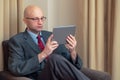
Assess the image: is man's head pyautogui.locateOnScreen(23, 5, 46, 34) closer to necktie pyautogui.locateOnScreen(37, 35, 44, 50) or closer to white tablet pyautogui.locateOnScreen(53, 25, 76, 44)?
necktie pyautogui.locateOnScreen(37, 35, 44, 50)

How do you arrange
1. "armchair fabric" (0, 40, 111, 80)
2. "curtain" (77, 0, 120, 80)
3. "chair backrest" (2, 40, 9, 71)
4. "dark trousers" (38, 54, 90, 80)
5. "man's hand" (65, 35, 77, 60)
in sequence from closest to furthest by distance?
1. "dark trousers" (38, 54, 90, 80)
2. "armchair fabric" (0, 40, 111, 80)
3. "man's hand" (65, 35, 77, 60)
4. "chair backrest" (2, 40, 9, 71)
5. "curtain" (77, 0, 120, 80)

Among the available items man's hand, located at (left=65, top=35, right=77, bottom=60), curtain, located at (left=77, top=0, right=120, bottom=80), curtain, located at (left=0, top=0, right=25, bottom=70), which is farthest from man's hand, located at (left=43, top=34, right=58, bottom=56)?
curtain, located at (left=77, top=0, right=120, bottom=80)

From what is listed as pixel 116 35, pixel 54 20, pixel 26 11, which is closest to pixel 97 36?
pixel 116 35

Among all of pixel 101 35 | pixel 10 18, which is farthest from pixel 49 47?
pixel 101 35

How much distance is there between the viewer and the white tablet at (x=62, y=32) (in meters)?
2.14

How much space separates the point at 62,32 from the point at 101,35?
710 mm

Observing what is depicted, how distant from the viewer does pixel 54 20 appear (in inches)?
123

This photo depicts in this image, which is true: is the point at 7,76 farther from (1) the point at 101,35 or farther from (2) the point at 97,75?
(1) the point at 101,35

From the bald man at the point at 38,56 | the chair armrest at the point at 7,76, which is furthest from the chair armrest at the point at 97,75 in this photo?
the chair armrest at the point at 7,76

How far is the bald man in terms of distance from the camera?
6.69 ft

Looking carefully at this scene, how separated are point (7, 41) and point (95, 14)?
0.98m

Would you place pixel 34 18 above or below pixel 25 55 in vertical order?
above

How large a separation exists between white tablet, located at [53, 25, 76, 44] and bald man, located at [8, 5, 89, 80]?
0.10 feet

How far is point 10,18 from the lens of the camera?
2496 mm
